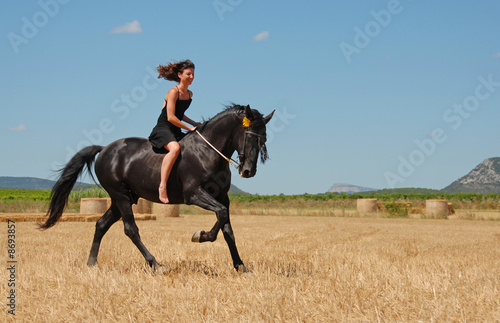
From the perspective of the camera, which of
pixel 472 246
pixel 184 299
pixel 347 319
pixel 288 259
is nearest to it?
pixel 347 319

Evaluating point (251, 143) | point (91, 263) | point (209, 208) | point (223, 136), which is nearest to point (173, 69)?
point (223, 136)

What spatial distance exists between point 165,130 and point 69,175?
2.39m

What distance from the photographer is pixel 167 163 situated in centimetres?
677

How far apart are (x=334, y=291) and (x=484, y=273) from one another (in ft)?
9.78

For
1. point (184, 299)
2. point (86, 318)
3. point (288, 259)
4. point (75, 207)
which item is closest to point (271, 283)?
point (184, 299)

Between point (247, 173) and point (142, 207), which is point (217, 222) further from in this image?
point (142, 207)

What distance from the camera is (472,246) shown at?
11.8m

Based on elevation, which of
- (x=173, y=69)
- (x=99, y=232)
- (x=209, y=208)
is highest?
(x=173, y=69)

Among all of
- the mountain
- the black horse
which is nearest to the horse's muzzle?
the black horse

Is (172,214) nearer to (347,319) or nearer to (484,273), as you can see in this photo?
(484,273)

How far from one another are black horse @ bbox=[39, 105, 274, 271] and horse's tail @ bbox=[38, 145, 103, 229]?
0.49 metres

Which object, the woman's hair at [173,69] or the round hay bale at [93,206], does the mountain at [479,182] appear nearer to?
the round hay bale at [93,206]

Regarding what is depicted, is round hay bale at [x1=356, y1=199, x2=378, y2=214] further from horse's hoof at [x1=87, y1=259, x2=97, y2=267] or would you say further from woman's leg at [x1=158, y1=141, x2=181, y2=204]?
woman's leg at [x1=158, y1=141, x2=181, y2=204]

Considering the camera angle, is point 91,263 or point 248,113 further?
point 91,263
